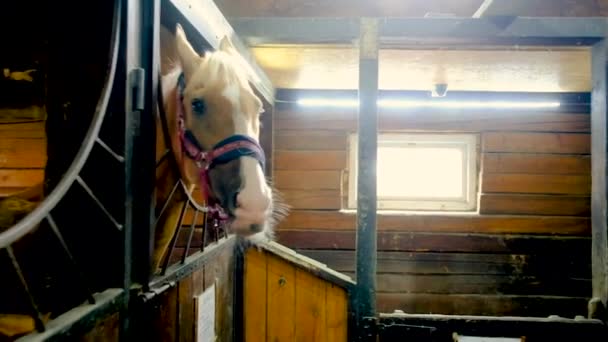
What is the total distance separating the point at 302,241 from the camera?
3.41 metres

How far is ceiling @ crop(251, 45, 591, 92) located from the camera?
225cm

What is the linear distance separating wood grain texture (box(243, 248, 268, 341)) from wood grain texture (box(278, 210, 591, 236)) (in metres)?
1.47

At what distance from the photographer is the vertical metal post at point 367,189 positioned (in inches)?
63.9

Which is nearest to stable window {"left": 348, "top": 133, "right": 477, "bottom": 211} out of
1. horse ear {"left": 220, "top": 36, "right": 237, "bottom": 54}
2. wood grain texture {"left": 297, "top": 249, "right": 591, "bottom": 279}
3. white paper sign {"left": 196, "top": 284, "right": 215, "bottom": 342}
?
wood grain texture {"left": 297, "top": 249, "right": 591, "bottom": 279}

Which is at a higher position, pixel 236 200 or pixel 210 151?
pixel 210 151

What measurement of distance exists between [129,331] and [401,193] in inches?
111

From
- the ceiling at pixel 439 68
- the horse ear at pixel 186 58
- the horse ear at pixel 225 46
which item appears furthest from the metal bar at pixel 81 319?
the ceiling at pixel 439 68

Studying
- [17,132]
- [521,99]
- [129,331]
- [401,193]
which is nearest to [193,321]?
[129,331]

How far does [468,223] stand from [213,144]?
8.86 feet

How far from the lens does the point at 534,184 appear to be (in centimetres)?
339

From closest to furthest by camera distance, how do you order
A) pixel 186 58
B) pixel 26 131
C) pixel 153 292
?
pixel 153 292, pixel 186 58, pixel 26 131

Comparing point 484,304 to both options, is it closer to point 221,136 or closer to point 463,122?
point 463,122

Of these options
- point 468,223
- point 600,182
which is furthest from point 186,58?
point 468,223

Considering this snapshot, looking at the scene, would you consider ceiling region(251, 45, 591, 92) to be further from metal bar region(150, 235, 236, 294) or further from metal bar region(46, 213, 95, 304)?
metal bar region(46, 213, 95, 304)
